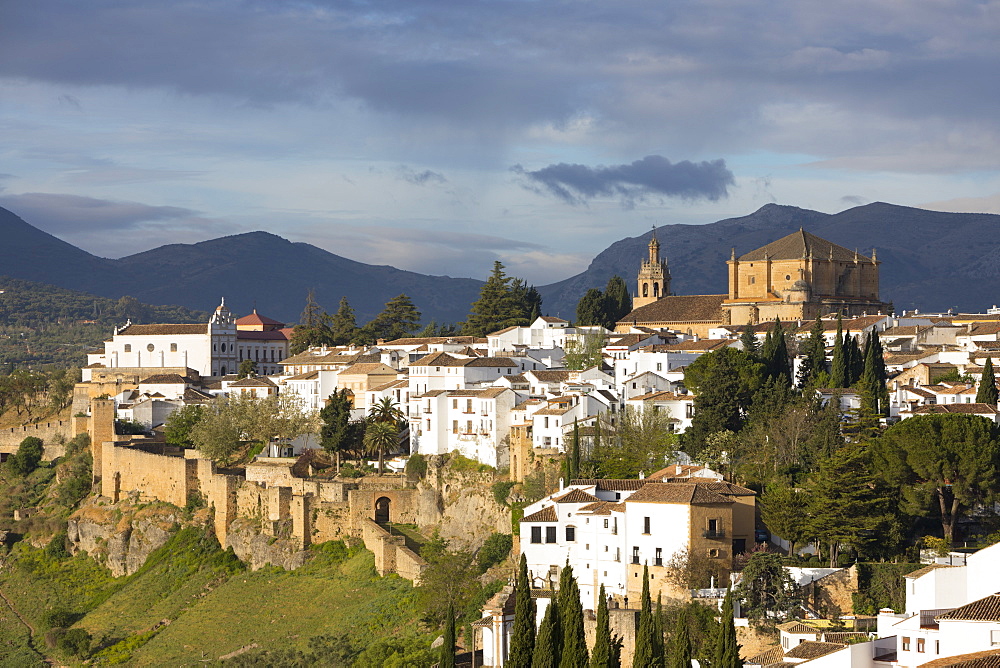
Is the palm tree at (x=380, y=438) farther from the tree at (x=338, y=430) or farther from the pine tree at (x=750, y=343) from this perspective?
the pine tree at (x=750, y=343)

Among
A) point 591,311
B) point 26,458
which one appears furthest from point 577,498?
point 26,458

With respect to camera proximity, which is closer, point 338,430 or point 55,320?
point 338,430

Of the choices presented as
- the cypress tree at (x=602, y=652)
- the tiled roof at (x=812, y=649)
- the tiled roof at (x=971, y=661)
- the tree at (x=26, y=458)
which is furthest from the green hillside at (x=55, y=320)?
the tiled roof at (x=971, y=661)

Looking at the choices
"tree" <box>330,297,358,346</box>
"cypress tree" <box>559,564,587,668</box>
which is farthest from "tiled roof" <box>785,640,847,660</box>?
"tree" <box>330,297,358,346</box>

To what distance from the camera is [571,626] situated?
2905 cm

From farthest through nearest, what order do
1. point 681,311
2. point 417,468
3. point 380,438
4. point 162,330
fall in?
point 162,330, point 681,311, point 380,438, point 417,468

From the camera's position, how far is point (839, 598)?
110 feet

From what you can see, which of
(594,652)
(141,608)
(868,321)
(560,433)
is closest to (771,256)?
(868,321)

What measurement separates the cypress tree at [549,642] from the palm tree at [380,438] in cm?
2197

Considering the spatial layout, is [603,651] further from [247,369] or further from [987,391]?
[247,369]

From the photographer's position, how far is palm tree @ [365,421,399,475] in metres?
50.6

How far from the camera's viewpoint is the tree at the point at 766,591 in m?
31.8

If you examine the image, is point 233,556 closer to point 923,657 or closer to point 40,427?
point 40,427

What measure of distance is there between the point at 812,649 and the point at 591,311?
44279 mm
